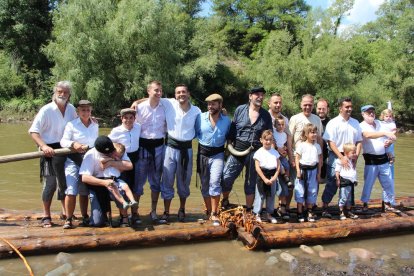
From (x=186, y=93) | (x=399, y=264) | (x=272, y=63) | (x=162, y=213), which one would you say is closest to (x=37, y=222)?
(x=162, y=213)

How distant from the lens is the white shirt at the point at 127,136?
19.7ft

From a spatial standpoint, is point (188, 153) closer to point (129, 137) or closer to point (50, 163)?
point (129, 137)

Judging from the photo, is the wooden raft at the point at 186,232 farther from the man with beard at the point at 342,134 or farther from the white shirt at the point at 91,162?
the man with beard at the point at 342,134

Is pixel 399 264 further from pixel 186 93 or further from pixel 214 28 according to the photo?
pixel 214 28

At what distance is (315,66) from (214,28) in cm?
1898

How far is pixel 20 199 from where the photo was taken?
9047mm

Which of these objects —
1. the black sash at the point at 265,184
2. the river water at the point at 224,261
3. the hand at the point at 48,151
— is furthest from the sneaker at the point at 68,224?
the black sash at the point at 265,184

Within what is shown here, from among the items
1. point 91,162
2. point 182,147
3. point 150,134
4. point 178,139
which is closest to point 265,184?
point 182,147

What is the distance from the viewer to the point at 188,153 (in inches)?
249

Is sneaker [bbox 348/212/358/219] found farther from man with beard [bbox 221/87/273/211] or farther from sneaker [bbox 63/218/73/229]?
sneaker [bbox 63/218/73/229]

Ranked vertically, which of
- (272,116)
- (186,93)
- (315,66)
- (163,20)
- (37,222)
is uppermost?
(163,20)

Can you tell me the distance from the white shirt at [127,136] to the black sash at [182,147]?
538 mm

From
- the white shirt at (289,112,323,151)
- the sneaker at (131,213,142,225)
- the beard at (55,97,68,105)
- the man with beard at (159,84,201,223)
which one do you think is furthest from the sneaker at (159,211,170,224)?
the white shirt at (289,112,323,151)

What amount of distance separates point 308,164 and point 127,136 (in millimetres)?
2959
